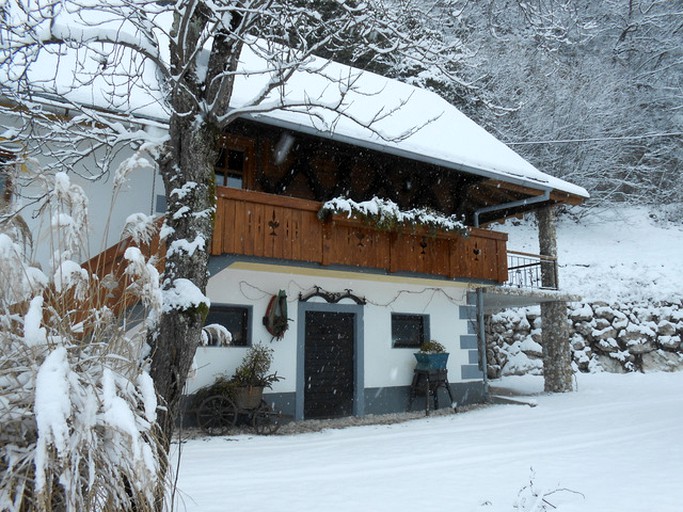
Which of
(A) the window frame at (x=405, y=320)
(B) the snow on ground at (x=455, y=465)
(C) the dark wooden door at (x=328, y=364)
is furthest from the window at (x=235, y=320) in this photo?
(A) the window frame at (x=405, y=320)

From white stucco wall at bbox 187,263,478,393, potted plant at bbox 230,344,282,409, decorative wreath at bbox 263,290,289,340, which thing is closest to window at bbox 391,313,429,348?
white stucco wall at bbox 187,263,478,393

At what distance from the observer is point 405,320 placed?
40.3 feet

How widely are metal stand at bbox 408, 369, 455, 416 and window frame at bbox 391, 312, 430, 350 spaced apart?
0.64m

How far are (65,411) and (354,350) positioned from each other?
9540 mm

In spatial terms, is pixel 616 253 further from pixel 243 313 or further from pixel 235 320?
pixel 235 320

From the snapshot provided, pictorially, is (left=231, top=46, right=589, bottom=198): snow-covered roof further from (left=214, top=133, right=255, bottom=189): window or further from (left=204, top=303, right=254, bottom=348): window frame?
(left=204, top=303, right=254, bottom=348): window frame

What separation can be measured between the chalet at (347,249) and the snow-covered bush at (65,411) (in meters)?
6.13

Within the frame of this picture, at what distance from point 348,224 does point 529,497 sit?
6.05m

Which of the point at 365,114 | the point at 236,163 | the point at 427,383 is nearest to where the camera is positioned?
the point at 236,163

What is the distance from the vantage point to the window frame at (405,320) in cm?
1202

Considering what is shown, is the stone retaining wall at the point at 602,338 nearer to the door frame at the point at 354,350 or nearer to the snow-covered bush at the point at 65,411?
the door frame at the point at 354,350

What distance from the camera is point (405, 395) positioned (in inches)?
462

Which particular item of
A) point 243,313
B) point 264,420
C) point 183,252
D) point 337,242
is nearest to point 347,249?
point 337,242

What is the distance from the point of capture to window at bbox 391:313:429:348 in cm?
1205
